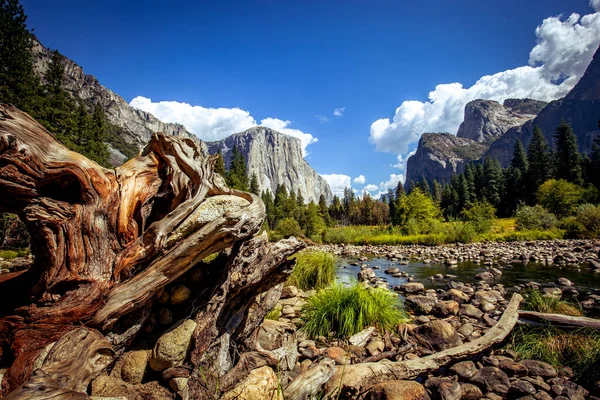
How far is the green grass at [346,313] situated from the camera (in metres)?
4.83

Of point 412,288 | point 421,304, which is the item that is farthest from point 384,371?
point 412,288

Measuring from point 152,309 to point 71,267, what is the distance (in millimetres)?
1008

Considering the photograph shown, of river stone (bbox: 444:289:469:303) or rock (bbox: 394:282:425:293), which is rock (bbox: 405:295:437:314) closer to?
river stone (bbox: 444:289:469:303)

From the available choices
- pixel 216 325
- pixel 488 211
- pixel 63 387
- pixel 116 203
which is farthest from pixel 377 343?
pixel 488 211

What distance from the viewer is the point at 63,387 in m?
2.02

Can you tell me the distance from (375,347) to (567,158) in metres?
66.4

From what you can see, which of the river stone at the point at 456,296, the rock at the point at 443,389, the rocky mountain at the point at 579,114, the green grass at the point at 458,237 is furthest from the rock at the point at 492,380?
the rocky mountain at the point at 579,114

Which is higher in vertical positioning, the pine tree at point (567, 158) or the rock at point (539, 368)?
the pine tree at point (567, 158)

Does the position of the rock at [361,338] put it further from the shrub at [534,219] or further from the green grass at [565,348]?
the shrub at [534,219]

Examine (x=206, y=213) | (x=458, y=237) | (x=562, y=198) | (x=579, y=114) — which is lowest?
(x=458, y=237)

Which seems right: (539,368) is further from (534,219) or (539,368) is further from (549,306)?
(534,219)

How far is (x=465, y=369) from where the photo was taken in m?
3.58

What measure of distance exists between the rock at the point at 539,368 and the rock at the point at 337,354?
2.36 m

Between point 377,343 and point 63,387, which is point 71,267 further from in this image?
point 377,343
